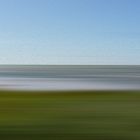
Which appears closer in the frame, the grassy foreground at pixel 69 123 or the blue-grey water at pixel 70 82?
the grassy foreground at pixel 69 123

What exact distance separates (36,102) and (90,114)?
2.72 meters

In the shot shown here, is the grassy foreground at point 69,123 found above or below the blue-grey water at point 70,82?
below

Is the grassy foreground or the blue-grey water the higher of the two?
the blue-grey water

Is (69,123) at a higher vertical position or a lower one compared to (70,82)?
lower

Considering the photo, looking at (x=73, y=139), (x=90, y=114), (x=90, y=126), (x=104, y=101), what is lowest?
(x=73, y=139)

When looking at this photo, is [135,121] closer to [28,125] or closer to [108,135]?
[108,135]

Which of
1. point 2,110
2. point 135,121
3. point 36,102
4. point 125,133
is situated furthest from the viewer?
point 36,102

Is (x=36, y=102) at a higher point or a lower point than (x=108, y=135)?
higher

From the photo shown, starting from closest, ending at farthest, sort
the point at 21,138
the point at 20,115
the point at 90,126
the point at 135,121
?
the point at 21,138 < the point at 90,126 < the point at 135,121 < the point at 20,115

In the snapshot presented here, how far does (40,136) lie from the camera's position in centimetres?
580

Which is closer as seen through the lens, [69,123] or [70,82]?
[69,123]

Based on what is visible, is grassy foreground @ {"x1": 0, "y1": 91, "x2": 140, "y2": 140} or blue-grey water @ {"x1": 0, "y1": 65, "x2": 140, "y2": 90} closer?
grassy foreground @ {"x1": 0, "y1": 91, "x2": 140, "y2": 140}

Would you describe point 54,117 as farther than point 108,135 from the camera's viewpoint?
Yes

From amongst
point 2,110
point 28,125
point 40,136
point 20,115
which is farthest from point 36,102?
point 40,136
